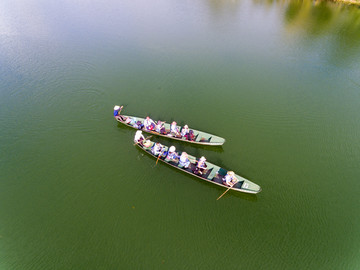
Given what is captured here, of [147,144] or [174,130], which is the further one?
[174,130]

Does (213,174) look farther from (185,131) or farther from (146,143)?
(146,143)

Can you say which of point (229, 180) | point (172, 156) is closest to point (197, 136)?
point (172, 156)

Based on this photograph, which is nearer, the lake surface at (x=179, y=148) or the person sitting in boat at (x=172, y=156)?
the lake surface at (x=179, y=148)

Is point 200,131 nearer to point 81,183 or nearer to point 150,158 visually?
point 150,158

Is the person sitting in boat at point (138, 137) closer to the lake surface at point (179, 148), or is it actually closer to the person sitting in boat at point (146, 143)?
the person sitting in boat at point (146, 143)

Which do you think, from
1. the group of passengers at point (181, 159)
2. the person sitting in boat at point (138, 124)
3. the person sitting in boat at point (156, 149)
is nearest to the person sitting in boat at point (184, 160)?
the group of passengers at point (181, 159)

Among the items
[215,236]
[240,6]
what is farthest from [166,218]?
[240,6]
